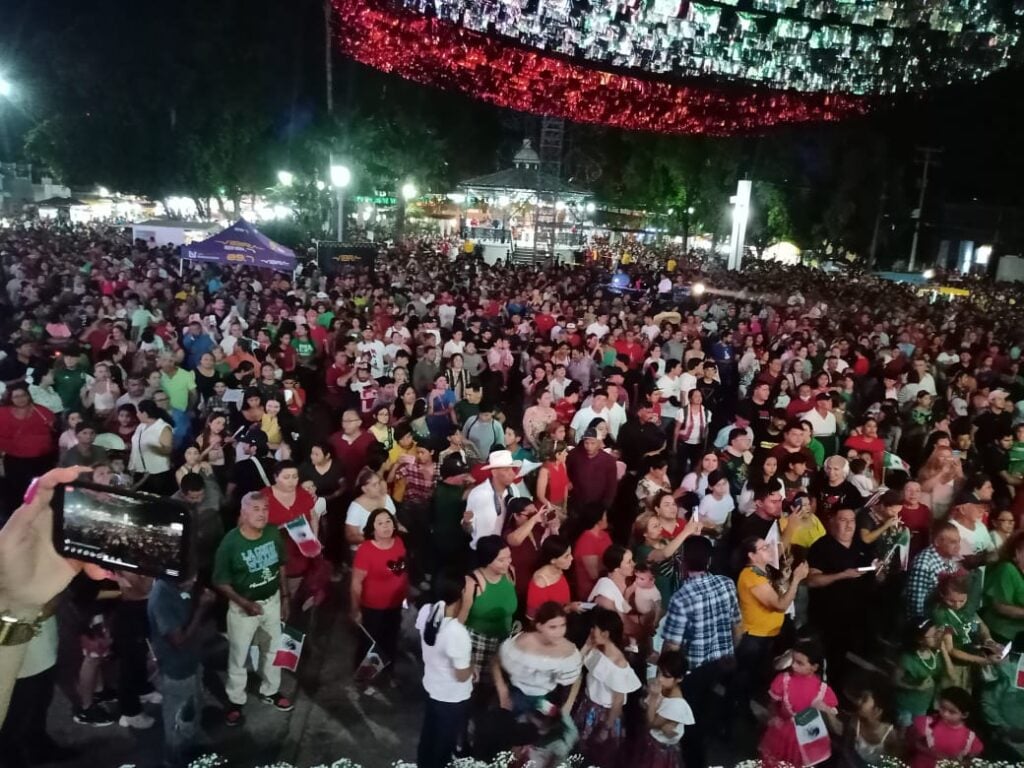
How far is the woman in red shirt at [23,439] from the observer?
615cm

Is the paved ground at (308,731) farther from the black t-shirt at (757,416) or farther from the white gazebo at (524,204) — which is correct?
the white gazebo at (524,204)

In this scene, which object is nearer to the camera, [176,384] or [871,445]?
[871,445]

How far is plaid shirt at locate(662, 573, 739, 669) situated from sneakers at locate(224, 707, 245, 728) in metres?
2.48

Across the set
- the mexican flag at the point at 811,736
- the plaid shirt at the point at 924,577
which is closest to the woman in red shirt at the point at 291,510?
the mexican flag at the point at 811,736

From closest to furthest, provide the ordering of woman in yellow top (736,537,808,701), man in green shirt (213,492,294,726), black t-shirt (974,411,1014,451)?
1. man in green shirt (213,492,294,726)
2. woman in yellow top (736,537,808,701)
3. black t-shirt (974,411,1014,451)

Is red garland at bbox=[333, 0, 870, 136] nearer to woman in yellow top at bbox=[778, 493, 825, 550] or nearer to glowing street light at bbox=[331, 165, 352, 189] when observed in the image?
glowing street light at bbox=[331, 165, 352, 189]

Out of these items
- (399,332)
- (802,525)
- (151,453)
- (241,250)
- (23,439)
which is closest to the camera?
(802,525)

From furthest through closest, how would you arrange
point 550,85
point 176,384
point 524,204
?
point 524,204
point 550,85
point 176,384

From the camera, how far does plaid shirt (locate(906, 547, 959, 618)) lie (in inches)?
187

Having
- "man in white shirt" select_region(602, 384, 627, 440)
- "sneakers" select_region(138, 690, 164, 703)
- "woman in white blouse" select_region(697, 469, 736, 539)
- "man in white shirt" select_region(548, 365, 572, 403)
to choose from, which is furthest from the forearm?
"man in white shirt" select_region(548, 365, 572, 403)

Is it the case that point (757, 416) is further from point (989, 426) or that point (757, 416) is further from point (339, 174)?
point (339, 174)

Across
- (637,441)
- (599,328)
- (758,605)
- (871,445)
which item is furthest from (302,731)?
(599,328)

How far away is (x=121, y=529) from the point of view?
252cm

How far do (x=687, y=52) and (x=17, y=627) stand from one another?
82.1 ft
